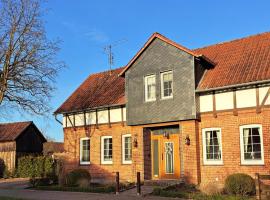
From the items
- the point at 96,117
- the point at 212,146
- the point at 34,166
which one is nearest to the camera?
the point at 212,146

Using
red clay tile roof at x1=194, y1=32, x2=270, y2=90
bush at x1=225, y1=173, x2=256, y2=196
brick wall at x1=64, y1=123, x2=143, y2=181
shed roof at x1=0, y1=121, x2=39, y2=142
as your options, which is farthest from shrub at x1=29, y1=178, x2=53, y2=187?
shed roof at x1=0, y1=121, x2=39, y2=142

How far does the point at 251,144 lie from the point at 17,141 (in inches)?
899

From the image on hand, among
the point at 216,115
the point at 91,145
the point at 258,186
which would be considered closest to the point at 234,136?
the point at 216,115

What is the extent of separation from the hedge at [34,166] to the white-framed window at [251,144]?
649 inches

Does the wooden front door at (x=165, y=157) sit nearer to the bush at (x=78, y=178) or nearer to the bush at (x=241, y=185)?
the bush at (x=78, y=178)

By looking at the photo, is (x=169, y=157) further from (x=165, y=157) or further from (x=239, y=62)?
(x=239, y=62)

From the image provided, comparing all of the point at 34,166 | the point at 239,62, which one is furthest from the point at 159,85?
the point at 34,166

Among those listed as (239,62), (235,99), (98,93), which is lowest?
(235,99)

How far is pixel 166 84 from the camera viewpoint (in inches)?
834

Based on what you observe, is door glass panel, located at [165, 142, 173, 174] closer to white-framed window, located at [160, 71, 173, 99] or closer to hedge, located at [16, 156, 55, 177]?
white-framed window, located at [160, 71, 173, 99]

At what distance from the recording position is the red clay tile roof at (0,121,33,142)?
34406 millimetres

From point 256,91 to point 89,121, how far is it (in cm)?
1161

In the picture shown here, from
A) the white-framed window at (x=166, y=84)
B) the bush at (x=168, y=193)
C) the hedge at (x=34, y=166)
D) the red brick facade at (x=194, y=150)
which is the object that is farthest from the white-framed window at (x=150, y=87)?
the hedge at (x=34, y=166)

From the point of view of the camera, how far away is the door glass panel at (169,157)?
21.1m
